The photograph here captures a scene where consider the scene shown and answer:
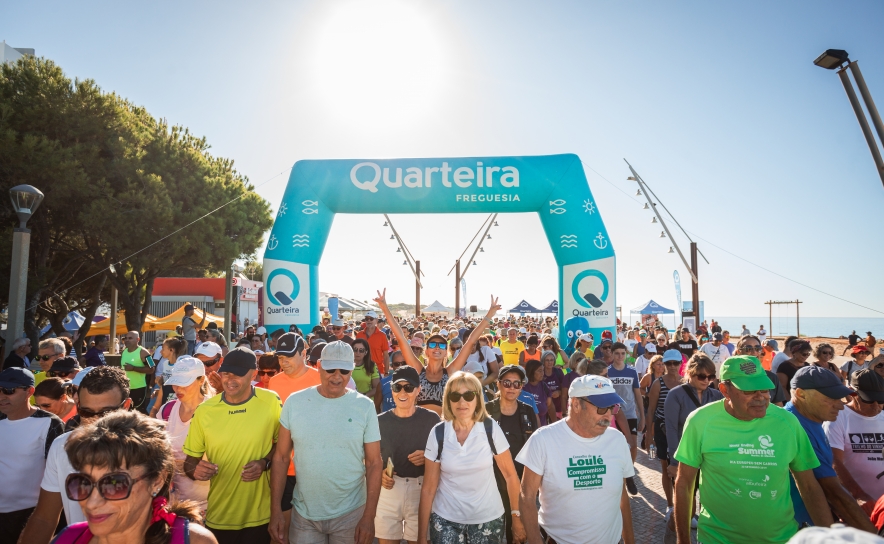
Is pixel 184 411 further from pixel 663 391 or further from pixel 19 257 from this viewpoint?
pixel 19 257

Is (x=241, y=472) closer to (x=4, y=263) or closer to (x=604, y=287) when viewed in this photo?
(x=604, y=287)

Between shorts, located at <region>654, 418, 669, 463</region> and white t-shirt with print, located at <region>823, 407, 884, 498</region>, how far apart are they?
189 centimetres

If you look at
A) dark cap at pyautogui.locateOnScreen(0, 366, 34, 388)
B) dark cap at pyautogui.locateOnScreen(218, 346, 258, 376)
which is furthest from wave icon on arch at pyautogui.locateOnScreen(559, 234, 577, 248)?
dark cap at pyautogui.locateOnScreen(0, 366, 34, 388)

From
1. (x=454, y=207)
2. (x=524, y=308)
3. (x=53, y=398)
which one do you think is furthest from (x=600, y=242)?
(x=524, y=308)

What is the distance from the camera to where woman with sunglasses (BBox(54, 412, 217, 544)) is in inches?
66.9

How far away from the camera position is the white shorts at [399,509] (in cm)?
362

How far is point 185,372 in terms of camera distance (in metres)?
3.53

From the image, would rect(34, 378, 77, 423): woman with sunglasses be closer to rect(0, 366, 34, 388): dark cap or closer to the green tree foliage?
Answer: rect(0, 366, 34, 388): dark cap

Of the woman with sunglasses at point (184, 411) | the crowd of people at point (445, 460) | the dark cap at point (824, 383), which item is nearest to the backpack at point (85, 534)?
the crowd of people at point (445, 460)

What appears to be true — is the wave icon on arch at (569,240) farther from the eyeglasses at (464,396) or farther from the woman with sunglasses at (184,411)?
the woman with sunglasses at (184,411)

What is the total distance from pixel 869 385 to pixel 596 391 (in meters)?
2.03

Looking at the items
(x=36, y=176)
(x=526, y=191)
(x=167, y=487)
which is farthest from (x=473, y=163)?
(x=36, y=176)

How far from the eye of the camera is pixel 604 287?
11.5 meters

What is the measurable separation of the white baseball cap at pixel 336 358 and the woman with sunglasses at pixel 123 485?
1.38 meters
